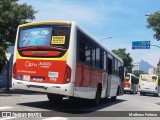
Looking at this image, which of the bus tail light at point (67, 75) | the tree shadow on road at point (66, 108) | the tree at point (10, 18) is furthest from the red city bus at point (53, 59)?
the tree at point (10, 18)

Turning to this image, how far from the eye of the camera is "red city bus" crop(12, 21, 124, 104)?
1391 cm

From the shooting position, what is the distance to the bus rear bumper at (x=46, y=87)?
1374 cm

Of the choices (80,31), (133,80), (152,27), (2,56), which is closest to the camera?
(80,31)

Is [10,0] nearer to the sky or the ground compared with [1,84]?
nearer to the sky

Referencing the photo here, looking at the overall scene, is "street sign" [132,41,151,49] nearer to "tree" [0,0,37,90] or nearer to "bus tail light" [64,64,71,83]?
"tree" [0,0,37,90]

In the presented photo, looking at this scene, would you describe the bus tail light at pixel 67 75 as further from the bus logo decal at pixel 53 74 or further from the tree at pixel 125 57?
the tree at pixel 125 57

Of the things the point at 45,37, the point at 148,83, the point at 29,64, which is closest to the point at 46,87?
the point at 29,64

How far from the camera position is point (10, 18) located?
96.0 feet

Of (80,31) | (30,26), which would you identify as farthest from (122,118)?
(30,26)

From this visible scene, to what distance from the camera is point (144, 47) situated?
50.5m

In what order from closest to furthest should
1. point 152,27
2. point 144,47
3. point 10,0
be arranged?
point 10,0, point 144,47, point 152,27

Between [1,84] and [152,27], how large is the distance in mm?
26955

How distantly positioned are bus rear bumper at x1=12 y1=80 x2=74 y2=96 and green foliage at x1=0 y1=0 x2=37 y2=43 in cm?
1510

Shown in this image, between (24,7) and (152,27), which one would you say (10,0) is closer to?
(24,7)
